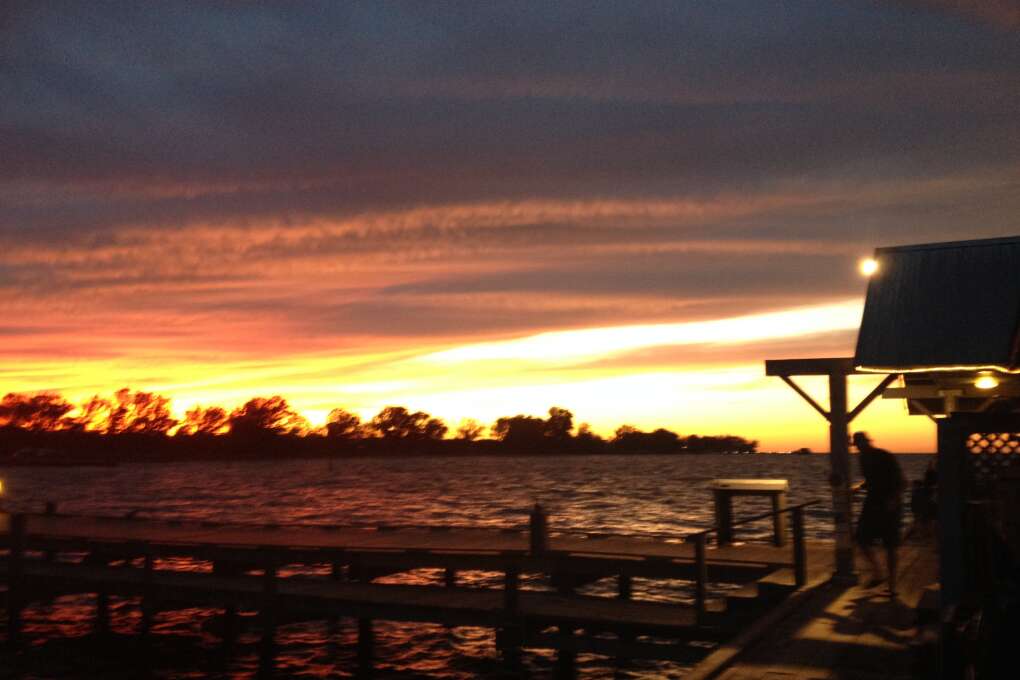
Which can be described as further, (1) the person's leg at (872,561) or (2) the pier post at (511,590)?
(2) the pier post at (511,590)

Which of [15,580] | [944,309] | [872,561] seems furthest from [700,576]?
[15,580]

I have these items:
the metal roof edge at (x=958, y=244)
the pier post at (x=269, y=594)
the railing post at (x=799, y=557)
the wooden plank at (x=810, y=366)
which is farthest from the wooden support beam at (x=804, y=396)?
the pier post at (x=269, y=594)

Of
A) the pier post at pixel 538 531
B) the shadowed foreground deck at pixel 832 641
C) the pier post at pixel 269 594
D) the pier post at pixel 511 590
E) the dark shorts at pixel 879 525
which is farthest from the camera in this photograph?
the pier post at pixel 538 531

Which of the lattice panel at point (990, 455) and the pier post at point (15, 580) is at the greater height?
the lattice panel at point (990, 455)

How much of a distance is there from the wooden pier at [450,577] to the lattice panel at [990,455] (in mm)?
4098

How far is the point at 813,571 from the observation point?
15.0 metres

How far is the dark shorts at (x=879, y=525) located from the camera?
12727 millimetres

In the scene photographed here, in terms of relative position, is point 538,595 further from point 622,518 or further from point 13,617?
point 622,518

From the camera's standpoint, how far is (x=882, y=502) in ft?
42.0

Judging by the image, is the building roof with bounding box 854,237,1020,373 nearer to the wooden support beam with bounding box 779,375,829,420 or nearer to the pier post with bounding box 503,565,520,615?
the wooden support beam with bounding box 779,375,829,420

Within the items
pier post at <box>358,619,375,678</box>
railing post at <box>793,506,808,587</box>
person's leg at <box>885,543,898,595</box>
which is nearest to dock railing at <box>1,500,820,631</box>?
railing post at <box>793,506,808,587</box>

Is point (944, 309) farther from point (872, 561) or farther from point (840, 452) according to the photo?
point (840, 452)

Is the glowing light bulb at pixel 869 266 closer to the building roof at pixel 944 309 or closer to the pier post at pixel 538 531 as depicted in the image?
the building roof at pixel 944 309

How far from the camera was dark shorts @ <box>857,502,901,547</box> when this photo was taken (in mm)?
12727
